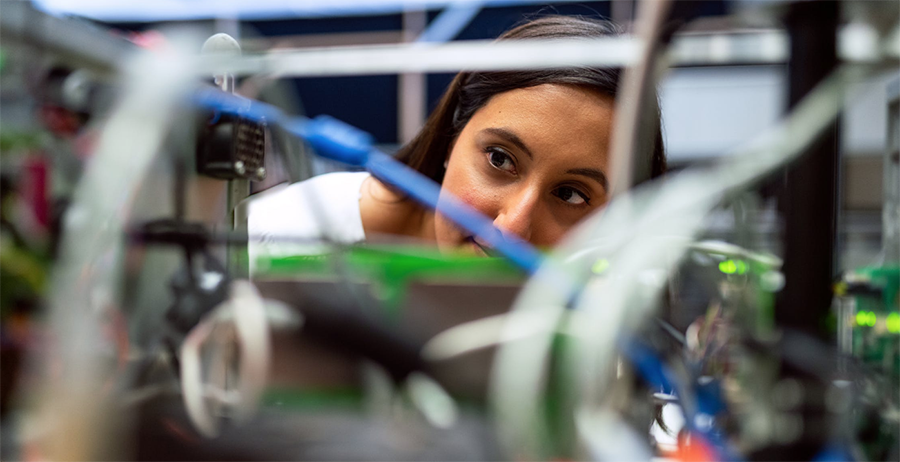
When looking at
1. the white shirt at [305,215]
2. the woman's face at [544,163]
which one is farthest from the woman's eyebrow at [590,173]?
the white shirt at [305,215]

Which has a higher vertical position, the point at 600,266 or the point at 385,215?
the point at 385,215

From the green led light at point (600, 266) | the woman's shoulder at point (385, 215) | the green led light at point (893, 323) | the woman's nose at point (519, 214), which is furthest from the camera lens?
the woman's shoulder at point (385, 215)

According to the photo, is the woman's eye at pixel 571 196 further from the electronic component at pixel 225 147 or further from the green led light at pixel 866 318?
the electronic component at pixel 225 147

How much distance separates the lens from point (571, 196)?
0.60 m

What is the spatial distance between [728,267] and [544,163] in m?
0.30

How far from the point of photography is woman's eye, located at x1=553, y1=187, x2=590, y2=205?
1.94 feet

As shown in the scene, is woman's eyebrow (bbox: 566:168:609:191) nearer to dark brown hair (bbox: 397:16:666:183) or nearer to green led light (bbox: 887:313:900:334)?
dark brown hair (bbox: 397:16:666:183)

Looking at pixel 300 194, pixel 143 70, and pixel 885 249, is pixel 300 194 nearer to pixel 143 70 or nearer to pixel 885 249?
pixel 143 70

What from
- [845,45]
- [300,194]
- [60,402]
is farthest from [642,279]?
[300,194]

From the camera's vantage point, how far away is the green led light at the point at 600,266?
24 centimetres

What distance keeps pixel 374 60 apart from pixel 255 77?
0.27 ft

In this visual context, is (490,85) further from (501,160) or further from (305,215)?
(305,215)

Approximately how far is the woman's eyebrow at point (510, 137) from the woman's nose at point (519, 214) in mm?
41

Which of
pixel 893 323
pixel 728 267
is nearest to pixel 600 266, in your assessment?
pixel 728 267
